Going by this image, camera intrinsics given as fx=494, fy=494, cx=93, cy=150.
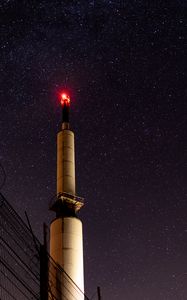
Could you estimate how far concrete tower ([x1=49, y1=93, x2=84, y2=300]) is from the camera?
41688 millimetres

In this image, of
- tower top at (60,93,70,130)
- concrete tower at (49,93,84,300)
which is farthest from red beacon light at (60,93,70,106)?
concrete tower at (49,93,84,300)

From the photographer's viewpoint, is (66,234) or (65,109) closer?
(66,234)

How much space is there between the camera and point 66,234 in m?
43.1

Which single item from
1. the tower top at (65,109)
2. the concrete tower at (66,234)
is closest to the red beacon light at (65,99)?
the tower top at (65,109)

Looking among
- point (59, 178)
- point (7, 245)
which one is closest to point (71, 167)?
point (59, 178)

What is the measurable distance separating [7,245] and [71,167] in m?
34.0

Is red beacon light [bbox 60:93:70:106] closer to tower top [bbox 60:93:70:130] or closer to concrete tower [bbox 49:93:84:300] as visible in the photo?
tower top [bbox 60:93:70:130]

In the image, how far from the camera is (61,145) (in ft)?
166

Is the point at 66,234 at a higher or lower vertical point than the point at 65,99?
lower

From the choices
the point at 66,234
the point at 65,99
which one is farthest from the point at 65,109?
the point at 66,234

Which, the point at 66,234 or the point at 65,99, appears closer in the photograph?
the point at 66,234

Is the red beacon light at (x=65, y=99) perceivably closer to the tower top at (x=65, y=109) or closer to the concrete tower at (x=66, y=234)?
the tower top at (x=65, y=109)

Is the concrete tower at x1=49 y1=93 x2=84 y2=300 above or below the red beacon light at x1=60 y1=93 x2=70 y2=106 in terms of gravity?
below

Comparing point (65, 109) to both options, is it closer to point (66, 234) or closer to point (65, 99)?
point (65, 99)
